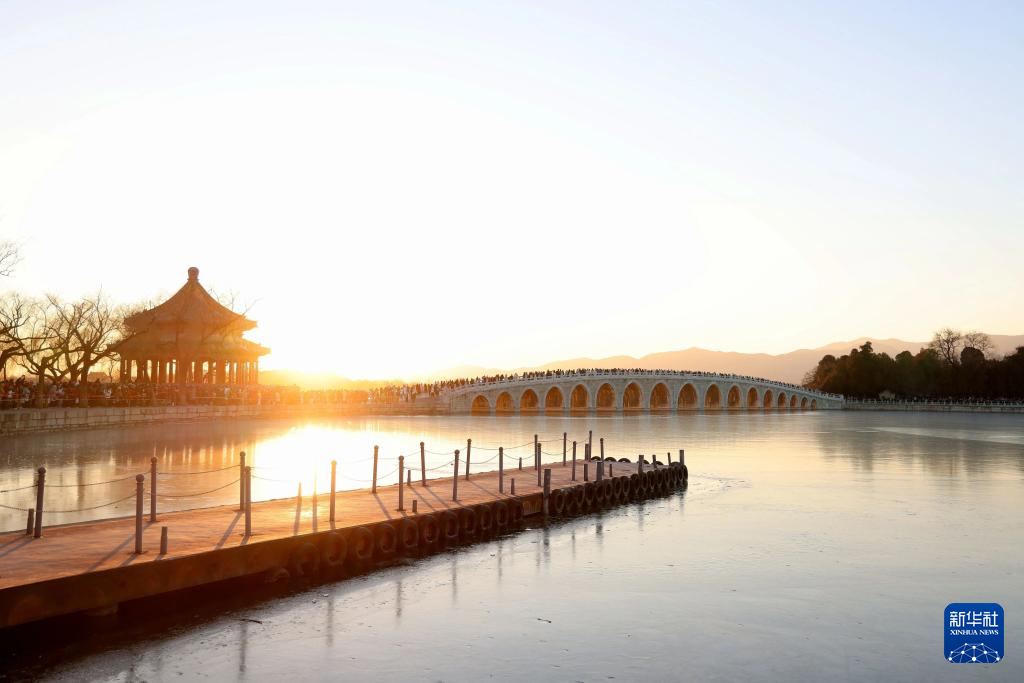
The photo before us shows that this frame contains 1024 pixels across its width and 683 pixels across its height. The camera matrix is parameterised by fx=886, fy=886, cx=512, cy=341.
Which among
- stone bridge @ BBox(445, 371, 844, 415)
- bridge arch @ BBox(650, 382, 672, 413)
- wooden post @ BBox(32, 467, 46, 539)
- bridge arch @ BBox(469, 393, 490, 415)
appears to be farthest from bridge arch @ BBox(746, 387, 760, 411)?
wooden post @ BBox(32, 467, 46, 539)

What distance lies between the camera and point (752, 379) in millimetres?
147125

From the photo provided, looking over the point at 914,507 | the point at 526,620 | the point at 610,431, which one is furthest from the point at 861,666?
the point at 610,431

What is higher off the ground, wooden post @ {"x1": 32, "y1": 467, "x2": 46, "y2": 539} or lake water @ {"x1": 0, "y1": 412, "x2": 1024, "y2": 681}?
wooden post @ {"x1": 32, "y1": 467, "x2": 46, "y2": 539}

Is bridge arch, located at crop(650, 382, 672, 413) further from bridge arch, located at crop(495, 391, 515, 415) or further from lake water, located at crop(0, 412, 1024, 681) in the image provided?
lake water, located at crop(0, 412, 1024, 681)

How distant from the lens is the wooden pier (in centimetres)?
1213

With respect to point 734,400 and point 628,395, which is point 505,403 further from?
point 734,400

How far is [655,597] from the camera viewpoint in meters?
17.3

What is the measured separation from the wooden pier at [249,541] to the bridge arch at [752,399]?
435 feet

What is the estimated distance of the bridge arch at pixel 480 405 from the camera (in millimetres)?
105762

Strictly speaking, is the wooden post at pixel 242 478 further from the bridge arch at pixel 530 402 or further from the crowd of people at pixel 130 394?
the bridge arch at pixel 530 402

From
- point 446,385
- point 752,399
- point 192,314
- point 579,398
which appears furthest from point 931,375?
point 192,314

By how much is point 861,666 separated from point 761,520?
13.8 meters

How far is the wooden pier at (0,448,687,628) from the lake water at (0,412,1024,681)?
595mm

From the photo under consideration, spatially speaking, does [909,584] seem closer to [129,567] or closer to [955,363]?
[129,567]
